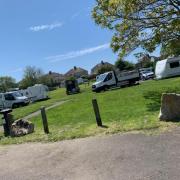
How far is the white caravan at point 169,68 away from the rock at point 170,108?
4061 cm

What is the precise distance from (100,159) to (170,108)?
159 inches

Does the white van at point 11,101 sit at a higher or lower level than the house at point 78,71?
→ lower

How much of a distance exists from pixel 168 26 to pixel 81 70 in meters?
155

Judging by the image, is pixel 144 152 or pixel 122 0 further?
pixel 122 0

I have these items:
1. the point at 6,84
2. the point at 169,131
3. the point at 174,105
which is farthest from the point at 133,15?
the point at 6,84

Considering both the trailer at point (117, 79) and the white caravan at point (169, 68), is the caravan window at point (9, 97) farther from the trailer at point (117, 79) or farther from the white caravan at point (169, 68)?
the white caravan at point (169, 68)

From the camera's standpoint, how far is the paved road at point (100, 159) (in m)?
6.93

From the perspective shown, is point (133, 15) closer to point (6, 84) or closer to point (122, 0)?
point (122, 0)

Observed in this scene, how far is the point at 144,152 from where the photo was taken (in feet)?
26.5

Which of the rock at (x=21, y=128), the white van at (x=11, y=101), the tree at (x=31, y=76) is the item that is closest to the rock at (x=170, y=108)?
the rock at (x=21, y=128)

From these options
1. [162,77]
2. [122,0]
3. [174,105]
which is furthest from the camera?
[162,77]

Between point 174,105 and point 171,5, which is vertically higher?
point 171,5

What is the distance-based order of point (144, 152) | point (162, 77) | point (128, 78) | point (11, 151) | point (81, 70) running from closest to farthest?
1. point (144, 152)
2. point (11, 151)
3. point (128, 78)
4. point (162, 77)
5. point (81, 70)

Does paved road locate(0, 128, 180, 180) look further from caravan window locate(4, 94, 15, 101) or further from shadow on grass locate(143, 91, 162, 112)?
caravan window locate(4, 94, 15, 101)
